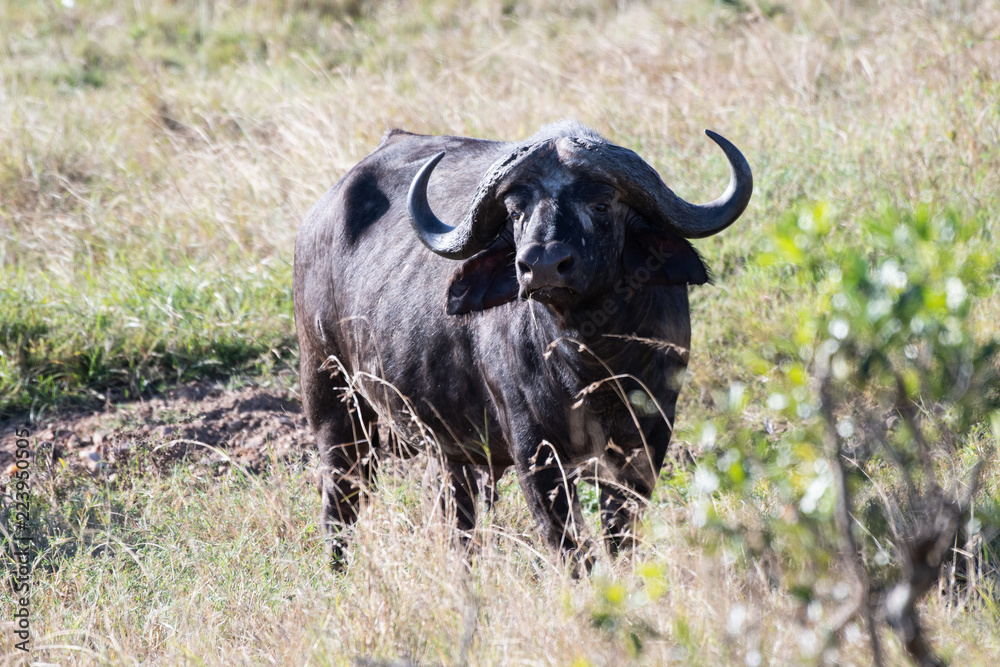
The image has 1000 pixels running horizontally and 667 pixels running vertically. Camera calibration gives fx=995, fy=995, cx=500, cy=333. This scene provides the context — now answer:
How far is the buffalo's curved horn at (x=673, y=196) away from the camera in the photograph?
138 inches

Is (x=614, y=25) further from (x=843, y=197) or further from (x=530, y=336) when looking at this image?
(x=530, y=336)

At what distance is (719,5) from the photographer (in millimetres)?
9500

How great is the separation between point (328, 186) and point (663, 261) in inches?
166

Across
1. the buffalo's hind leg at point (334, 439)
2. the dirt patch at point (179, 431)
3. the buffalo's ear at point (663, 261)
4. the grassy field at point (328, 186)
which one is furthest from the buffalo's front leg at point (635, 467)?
the dirt patch at point (179, 431)

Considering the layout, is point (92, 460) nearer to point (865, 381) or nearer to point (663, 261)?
point (663, 261)

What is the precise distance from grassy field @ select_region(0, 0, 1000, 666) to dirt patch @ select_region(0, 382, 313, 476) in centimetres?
18

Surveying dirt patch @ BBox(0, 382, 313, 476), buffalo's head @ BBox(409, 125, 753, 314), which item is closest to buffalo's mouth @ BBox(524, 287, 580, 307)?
buffalo's head @ BBox(409, 125, 753, 314)

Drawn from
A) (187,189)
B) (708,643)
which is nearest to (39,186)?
(187,189)

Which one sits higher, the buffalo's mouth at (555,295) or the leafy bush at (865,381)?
the leafy bush at (865,381)

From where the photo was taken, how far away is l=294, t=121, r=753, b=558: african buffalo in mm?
3463

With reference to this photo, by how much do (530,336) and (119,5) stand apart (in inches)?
436

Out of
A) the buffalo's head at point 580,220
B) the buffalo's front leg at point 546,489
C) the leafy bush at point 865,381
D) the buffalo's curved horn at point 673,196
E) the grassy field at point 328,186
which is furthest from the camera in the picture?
the buffalo's front leg at point 546,489

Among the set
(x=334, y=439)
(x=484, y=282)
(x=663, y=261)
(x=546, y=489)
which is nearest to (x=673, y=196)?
(x=663, y=261)

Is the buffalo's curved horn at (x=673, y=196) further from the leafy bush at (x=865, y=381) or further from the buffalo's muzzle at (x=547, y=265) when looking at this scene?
the leafy bush at (x=865, y=381)
